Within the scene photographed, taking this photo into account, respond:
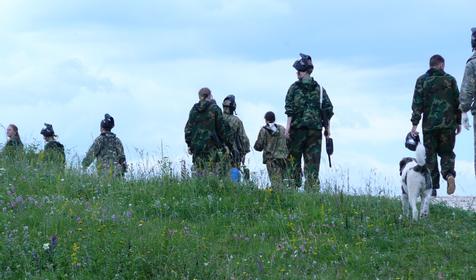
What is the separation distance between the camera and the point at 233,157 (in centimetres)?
1728

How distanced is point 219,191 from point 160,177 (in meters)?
1.12

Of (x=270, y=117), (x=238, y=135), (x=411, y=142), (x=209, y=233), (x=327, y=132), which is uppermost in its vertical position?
(x=270, y=117)

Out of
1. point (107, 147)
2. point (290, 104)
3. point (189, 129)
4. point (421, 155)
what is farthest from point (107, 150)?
point (421, 155)

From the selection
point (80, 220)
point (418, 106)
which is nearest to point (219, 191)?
point (80, 220)

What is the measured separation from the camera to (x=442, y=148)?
15.6 m

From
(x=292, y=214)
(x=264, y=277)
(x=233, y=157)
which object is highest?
(x=233, y=157)

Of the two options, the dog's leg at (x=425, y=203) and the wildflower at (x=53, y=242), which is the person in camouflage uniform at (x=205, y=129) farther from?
the wildflower at (x=53, y=242)

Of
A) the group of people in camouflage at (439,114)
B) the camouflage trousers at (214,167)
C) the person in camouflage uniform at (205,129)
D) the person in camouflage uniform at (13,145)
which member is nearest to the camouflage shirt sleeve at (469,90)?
the group of people in camouflage at (439,114)

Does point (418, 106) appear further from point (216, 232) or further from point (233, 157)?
point (216, 232)

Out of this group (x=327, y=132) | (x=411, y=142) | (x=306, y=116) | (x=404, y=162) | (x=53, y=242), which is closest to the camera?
(x=53, y=242)

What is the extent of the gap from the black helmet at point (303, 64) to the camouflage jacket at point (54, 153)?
394 centimetres

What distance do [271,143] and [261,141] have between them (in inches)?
9.4

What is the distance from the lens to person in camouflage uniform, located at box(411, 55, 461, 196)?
15.4 m

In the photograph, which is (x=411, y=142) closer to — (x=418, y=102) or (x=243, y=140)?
(x=418, y=102)
